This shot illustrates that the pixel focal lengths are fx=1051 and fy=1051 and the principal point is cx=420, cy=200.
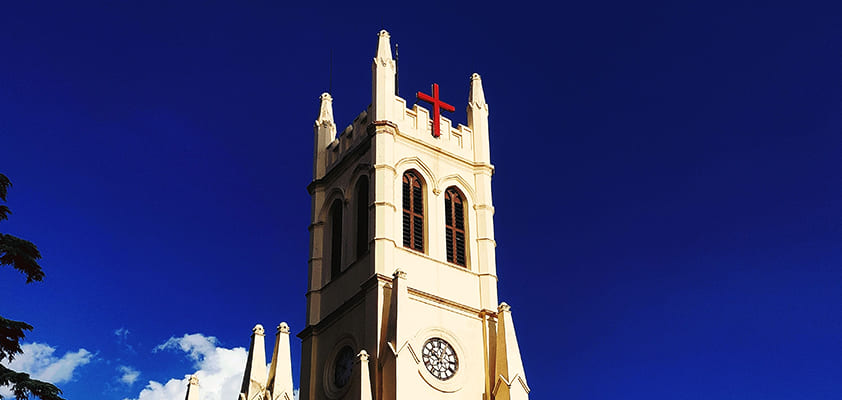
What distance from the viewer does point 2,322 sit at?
2156 centimetres

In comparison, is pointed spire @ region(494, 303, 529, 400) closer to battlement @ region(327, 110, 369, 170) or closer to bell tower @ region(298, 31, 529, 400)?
bell tower @ region(298, 31, 529, 400)

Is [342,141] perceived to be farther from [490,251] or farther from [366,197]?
[490,251]

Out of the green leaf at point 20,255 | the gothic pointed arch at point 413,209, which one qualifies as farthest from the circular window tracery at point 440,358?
the green leaf at point 20,255

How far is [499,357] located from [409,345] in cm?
465

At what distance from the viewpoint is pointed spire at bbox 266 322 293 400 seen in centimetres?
4209

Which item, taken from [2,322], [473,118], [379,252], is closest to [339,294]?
[379,252]

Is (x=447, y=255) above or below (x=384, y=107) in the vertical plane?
below

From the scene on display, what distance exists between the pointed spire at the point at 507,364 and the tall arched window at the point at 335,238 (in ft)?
25.6

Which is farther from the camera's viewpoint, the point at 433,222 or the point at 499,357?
the point at 433,222

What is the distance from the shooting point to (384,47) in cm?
5059

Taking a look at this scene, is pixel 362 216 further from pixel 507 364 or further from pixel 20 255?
pixel 20 255

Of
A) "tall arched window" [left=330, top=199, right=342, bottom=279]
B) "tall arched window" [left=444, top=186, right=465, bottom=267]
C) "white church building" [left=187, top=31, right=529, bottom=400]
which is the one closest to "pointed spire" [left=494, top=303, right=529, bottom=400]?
"white church building" [left=187, top=31, right=529, bottom=400]

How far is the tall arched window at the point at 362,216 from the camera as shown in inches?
1810

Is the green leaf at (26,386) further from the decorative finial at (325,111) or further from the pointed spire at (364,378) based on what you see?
the decorative finial at (325,111)
